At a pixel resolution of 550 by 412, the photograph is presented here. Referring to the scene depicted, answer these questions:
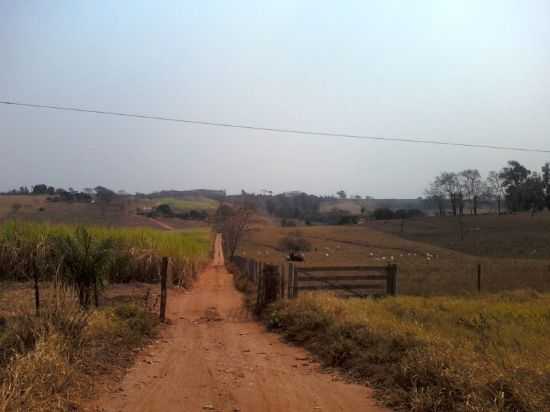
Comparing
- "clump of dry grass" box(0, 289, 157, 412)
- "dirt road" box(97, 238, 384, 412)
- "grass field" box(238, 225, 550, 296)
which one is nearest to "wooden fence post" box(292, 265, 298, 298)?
"dirt road" box(97, 238, 384, 412)

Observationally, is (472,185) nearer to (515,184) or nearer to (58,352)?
(515,184)

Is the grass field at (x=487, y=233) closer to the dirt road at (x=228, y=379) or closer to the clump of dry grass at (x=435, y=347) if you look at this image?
the clump of dry grass at (x=435, y=347)

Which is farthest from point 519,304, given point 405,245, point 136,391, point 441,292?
point 405,245

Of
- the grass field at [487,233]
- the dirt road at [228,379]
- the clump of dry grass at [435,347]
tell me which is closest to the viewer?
the clump of dry grass at [435,347]

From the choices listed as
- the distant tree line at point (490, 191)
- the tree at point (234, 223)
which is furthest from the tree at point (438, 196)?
the tree at point (234, 223)

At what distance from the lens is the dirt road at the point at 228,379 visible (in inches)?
274

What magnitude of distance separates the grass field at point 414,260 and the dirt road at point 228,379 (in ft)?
34.2

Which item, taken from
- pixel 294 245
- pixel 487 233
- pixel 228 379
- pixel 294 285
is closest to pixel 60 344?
pixel 228 379

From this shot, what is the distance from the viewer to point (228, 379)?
8.25 metres

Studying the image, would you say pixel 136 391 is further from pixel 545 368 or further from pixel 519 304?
pixel 519 304

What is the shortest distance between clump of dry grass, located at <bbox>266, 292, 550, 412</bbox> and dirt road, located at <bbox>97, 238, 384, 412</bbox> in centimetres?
50

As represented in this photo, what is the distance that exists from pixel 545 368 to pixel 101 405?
17.6ft

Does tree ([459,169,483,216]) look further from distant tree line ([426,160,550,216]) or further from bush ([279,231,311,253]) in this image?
bush ([279,231,311,253])

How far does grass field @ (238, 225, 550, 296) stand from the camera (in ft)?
76.3
